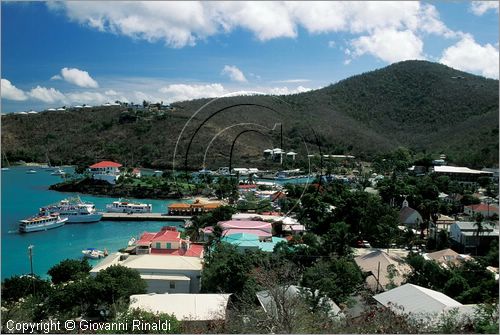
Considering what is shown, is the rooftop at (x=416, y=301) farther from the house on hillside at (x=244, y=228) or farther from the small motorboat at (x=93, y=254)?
the small motorboat at (x=93, y=254)

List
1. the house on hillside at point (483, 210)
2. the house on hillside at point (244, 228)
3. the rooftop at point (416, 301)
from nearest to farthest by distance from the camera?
the rooftop at point (416, 301) < the house on hillside at point (244, 228) < the house on hillside at point (483, 210)

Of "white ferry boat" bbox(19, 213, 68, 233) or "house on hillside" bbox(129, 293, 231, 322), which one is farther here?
"white ferry boat" bbox(19, 213, 68, 233)

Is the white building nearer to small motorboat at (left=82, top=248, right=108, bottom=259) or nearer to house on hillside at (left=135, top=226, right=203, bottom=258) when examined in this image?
house on hillside at (left=135, top=226, right=203, bottom=258)

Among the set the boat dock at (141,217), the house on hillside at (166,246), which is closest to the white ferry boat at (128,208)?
the boat dock at (141,217)

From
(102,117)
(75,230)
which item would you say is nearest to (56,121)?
(102,117)

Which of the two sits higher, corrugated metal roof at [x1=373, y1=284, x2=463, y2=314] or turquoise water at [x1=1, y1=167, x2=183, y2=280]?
corrugated metal roof at [x1=373, y1=284, x2=463, y2=314]

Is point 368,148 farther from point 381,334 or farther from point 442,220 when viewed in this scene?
point 381,334

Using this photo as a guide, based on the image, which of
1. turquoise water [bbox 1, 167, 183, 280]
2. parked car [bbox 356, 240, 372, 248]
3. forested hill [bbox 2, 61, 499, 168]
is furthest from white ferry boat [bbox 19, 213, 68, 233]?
forested hill [bbox 2, 61, 499, 168]
